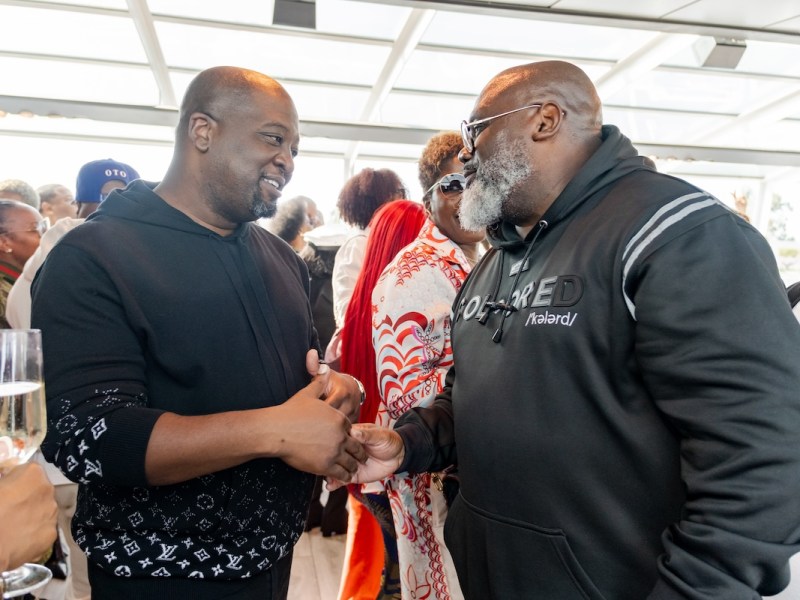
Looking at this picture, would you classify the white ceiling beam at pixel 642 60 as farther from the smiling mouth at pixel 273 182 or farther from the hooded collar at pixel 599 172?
the smiling mouth at pixel 273 182

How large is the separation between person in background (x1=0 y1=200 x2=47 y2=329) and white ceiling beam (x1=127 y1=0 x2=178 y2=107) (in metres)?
2.23

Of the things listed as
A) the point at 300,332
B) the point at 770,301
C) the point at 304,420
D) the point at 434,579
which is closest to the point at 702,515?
the point at 770,301

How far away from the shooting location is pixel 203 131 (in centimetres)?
158

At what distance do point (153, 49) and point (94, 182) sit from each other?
8.49ft

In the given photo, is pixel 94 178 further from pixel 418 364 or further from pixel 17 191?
pixel 418 364

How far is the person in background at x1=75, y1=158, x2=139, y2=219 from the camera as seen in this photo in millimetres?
3246

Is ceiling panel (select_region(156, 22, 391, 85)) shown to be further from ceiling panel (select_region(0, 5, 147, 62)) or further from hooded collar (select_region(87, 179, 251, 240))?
hooded collar (select_region(87, 179, 251, 240))

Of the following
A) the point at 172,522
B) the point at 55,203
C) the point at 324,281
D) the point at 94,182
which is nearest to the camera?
the point at 172,522

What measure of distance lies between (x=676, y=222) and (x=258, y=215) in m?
0.98

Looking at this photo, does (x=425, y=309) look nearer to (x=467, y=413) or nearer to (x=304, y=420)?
(x=467, y=413)

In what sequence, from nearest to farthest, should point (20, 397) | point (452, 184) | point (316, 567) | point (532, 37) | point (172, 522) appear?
point (20, 397) < point (172, 522) < point (452, 184) < point (316, 567) < point (532, 37)

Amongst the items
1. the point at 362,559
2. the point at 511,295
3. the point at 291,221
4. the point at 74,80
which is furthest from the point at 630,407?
the point at 74,80

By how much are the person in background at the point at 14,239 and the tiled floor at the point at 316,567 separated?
208 centimetres

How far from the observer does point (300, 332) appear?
1708mm
